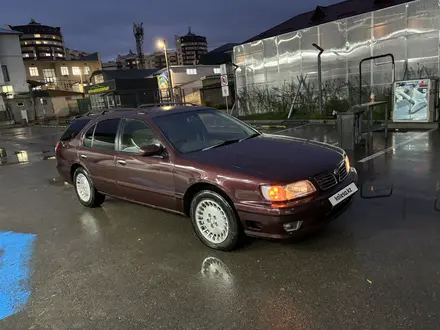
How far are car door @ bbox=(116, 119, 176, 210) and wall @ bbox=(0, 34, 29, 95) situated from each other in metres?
52.1

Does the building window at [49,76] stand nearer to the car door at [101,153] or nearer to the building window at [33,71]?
the building window at [33,71]

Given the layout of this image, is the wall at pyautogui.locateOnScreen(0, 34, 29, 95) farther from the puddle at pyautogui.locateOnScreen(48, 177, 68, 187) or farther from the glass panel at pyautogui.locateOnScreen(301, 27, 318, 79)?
the puddle at pyautogui.locateOnScreen(48, 177, 68, 187)

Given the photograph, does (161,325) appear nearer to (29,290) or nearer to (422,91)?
(29,290)

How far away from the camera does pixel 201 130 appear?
4.94 m

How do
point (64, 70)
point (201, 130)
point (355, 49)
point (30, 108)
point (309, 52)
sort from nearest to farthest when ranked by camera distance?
point (201, 130), point (355, 49), point (309, 52), point (30, 108), point (64, 70)

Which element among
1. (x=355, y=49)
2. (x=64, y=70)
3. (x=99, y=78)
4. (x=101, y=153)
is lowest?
(x=101, y=153)

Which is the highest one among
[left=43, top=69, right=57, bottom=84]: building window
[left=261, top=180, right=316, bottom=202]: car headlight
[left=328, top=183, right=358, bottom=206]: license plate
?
[left=43, top=69, right=57, bottom=84]: building window

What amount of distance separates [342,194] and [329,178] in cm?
25

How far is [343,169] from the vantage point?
4.07 meters

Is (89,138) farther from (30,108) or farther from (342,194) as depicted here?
(30,108)

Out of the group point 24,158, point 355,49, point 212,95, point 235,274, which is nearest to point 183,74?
point 212,95

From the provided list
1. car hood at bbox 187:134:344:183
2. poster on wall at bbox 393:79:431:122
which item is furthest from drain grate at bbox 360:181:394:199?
poster on wall at bbox 393:79:431:122

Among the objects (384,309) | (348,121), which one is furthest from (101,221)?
(348,121)

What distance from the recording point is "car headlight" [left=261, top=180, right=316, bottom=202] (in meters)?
3.46
